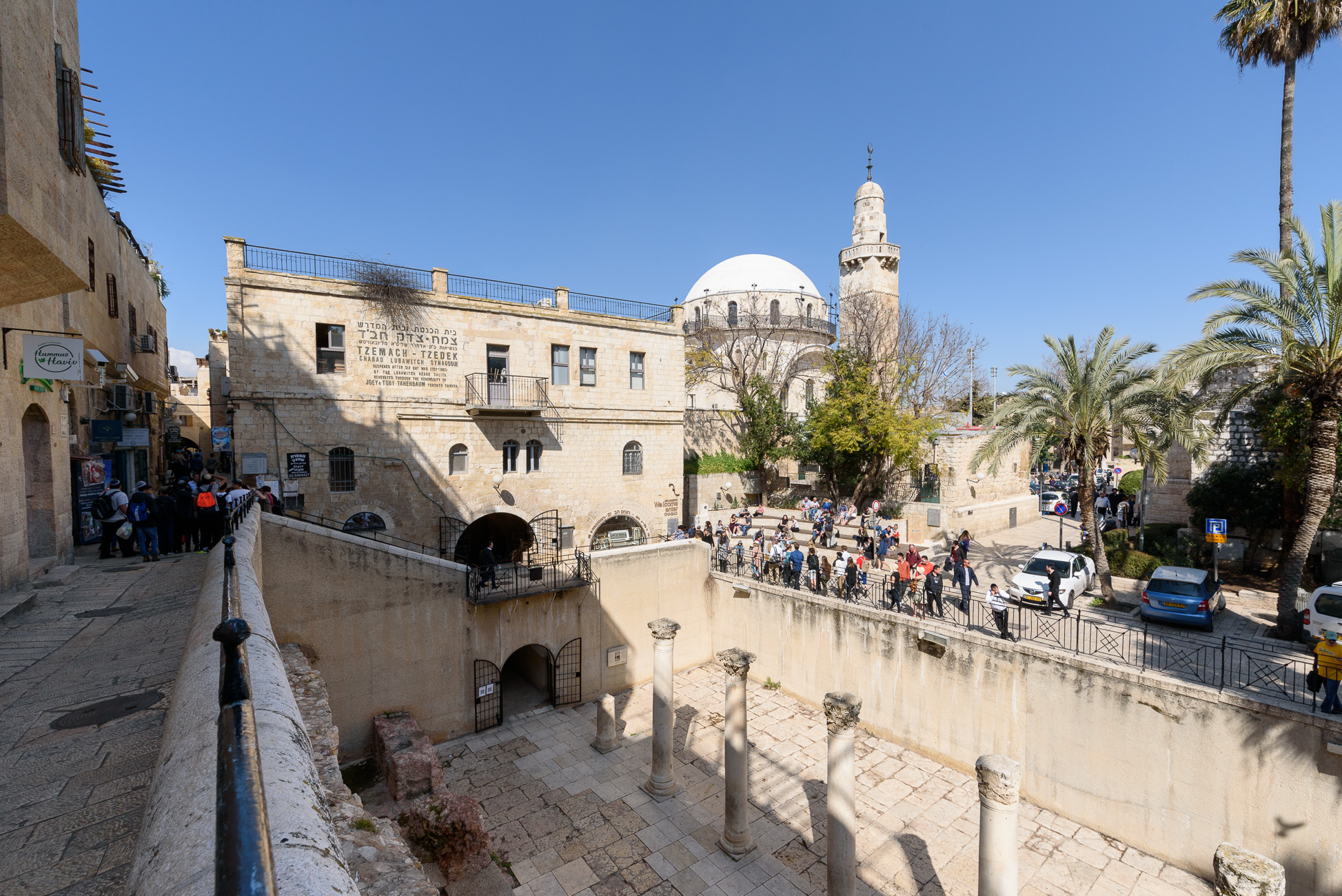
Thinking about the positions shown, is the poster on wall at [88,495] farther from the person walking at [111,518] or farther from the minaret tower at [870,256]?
→ the minaret tower at [870,256]

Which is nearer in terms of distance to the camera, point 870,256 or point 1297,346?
point 1297,346

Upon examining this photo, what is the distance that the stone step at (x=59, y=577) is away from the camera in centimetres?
845

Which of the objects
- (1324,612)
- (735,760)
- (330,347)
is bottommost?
(735,760)


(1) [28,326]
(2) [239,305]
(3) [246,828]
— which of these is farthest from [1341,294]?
(2) [239,305]

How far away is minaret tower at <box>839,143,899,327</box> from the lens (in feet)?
111

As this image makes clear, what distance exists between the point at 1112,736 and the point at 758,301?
32.3 metres

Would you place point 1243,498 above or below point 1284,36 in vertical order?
below

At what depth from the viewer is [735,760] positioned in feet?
35.4

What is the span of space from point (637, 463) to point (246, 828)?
21823 mm

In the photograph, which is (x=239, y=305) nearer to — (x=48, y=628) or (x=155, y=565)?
(x=155, y=565)

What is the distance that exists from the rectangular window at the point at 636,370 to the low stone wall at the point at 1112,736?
10.9 meters

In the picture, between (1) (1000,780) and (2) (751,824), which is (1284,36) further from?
(2) (751,824)

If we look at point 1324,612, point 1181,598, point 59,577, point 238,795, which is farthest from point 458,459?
point 1324,612

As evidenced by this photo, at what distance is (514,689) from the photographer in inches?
674
